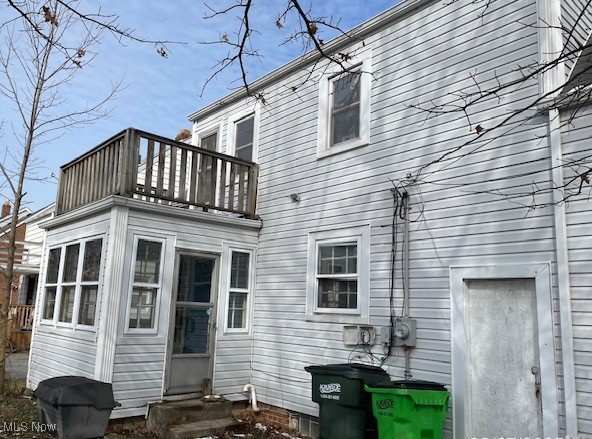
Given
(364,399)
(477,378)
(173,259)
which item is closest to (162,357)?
(173,259)

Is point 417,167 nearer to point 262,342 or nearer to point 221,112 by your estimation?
point 262,342

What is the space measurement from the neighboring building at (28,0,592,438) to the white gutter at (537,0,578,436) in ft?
0.08

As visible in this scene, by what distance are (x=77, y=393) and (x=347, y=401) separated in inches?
119

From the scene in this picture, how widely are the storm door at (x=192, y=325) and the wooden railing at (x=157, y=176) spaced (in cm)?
109

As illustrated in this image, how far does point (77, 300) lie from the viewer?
7895 millimetres

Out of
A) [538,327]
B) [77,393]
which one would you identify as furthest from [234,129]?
[538,327]

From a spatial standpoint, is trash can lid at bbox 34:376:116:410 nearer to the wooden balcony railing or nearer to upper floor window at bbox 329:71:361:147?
upper floor window at bbox 329:71:361:147

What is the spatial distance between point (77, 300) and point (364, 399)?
5.04 meters

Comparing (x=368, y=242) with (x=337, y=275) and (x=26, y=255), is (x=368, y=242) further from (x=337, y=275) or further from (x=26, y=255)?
(x=26, y=255)

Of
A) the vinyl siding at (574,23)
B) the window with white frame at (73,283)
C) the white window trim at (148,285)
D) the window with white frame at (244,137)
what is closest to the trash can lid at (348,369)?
the white window trim at (148,285)

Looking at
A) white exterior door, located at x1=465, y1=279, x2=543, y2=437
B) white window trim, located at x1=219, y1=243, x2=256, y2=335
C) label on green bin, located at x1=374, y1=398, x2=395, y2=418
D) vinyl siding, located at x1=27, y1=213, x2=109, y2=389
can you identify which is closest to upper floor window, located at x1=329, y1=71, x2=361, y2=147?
white window trim, located at x1=219, y1=243, x2=256, y2=335

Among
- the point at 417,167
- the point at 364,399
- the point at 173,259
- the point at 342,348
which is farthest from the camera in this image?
the point at 173,259

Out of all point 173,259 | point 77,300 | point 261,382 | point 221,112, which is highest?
point 221,112

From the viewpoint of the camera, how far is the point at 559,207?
5.05 meters
